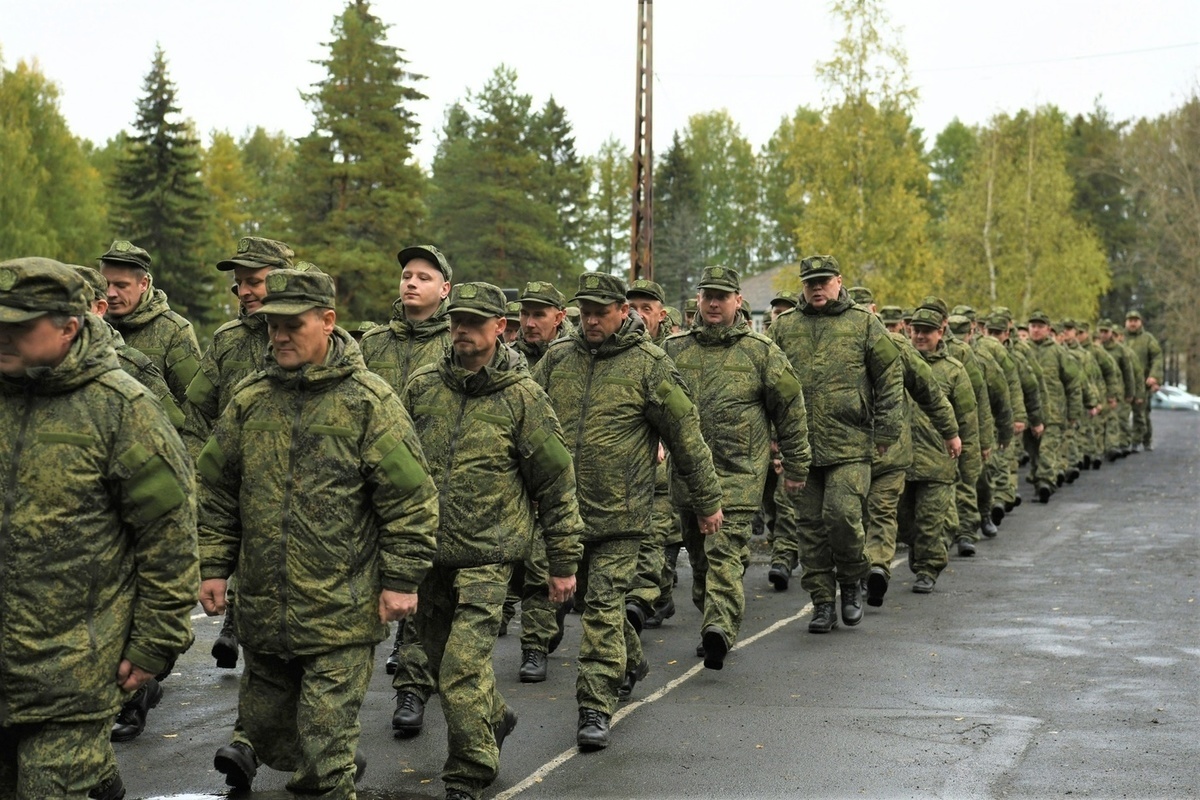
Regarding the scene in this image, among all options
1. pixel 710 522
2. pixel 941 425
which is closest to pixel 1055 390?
pixel 941 425

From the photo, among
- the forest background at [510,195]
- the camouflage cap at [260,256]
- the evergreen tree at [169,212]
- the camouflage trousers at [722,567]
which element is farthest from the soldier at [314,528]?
the evergreen tree at [169,212]

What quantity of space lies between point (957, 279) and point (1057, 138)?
15.5 meters

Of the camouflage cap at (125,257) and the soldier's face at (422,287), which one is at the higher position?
the camouflage cap at (125,257)

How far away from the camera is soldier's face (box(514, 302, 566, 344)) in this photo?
10.8m

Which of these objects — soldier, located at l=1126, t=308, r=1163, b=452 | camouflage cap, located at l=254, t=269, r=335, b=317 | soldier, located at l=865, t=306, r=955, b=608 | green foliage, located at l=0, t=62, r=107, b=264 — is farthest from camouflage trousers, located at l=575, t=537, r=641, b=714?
green foliage, located at l=0, t=62, r=107, b=264

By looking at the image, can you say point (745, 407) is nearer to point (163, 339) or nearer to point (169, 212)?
point (163, 339)

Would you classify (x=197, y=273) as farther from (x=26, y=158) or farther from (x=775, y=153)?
(x=775, y=153)

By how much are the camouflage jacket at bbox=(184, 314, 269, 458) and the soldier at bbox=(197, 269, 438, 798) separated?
9.35 feet

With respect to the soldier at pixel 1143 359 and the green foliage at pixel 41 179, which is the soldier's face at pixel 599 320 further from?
→ the green foliage at pixel 41 179

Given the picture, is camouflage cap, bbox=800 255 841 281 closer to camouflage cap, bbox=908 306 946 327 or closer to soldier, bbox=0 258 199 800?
camouflage cap, bbox=908 306 946 327

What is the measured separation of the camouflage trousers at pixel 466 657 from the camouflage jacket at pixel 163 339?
2.81 metres

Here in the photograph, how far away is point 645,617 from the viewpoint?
10492 mm

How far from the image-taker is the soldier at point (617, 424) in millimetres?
8398

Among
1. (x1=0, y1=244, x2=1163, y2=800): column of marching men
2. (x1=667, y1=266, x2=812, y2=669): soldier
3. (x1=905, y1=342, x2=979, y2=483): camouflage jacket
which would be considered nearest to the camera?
(x1=0, y1=244, x2=1163, y2=800): column of marching men
